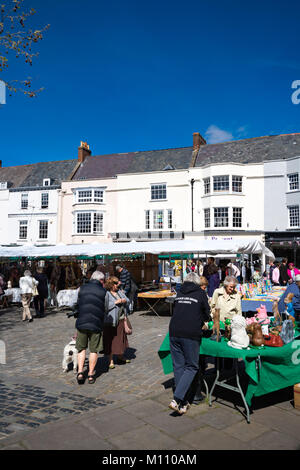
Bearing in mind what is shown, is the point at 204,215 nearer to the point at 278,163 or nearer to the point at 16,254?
the point at 278,163

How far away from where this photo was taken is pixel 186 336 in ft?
15.0

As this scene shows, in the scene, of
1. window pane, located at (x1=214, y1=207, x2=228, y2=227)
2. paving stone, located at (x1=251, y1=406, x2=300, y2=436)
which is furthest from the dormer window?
paving stone, located at (x1=251, y1=406, x2=300, y2=436)

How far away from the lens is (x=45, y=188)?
36156 mm

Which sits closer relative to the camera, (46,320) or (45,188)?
(46,320)

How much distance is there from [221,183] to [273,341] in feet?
84.3

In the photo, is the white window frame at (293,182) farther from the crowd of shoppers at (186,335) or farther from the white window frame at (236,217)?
the crowd of shoppers at (186,335)

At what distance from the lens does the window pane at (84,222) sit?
109 feet

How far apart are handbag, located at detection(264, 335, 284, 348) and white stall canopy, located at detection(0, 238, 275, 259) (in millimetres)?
7331

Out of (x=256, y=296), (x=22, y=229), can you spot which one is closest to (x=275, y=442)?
(x=256, y=296)

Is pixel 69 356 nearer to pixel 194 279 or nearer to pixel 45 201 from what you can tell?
pixel 194 279

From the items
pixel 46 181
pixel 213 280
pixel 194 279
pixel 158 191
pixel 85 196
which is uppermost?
pixel 46 181

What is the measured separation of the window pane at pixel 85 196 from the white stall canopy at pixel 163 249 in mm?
16689
